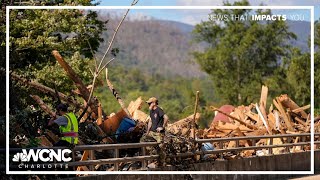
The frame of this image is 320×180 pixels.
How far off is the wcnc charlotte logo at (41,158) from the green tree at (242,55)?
200ft

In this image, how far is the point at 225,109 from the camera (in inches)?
1304

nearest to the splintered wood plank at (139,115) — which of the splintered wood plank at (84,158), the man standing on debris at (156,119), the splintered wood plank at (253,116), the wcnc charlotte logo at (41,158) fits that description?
the splintered wood plank at (253,116)

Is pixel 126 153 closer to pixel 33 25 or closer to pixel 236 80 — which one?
pixel 33 25

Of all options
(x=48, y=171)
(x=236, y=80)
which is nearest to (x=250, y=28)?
(x=236, y=80)

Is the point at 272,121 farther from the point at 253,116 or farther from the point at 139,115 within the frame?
the point at 139,115

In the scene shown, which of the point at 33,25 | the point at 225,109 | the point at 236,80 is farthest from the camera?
the point at 236,80

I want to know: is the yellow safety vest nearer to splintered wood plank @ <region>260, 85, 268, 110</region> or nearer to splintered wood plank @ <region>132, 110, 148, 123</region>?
splintered wood plank @ <region>132, 110, 148, 123</region>

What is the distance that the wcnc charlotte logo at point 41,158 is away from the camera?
1514 cm

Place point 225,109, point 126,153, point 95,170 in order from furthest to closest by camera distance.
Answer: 1. point 225,109
2. point 126,153
3. point 95,170

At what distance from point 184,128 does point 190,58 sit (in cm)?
6038

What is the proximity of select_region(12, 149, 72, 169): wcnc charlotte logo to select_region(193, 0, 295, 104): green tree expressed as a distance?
61011 millimetres

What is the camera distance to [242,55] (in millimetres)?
78812

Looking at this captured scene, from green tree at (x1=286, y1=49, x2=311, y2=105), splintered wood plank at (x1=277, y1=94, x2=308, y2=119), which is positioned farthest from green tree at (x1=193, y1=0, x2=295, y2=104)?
splintered wood plank at (x1=277, y1=94, x2=308, y2=119)

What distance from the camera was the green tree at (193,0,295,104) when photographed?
255 feet
